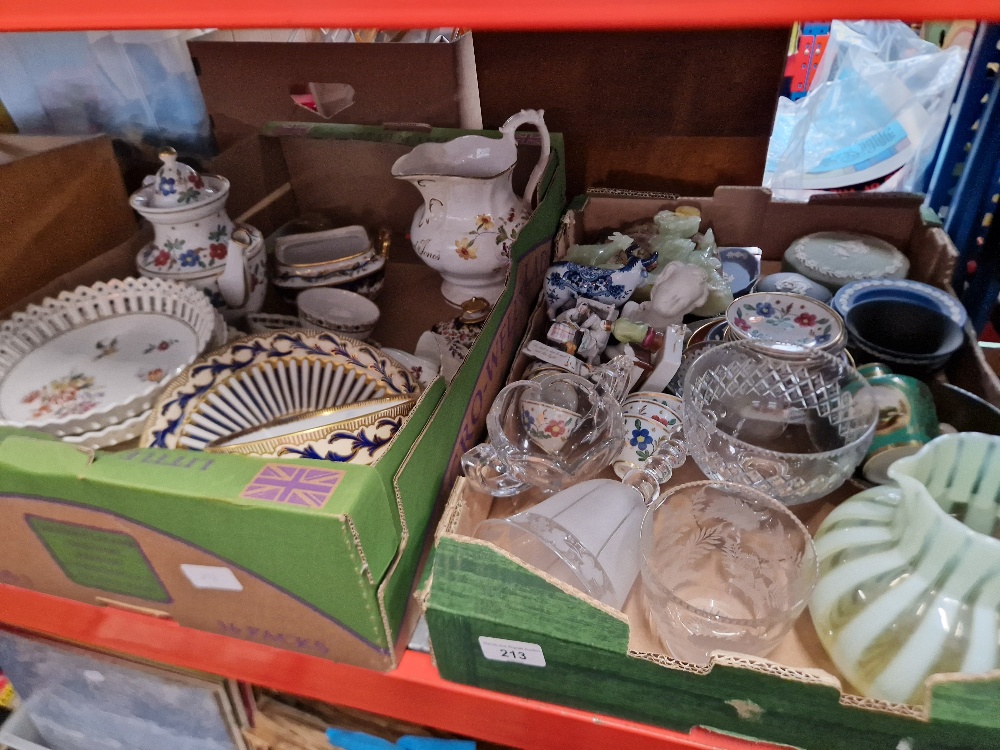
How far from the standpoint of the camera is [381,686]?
535 mm

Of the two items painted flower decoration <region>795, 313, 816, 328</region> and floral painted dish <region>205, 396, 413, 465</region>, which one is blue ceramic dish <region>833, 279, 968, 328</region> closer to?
painted flower decoration <region>795, 313, 816, 328</region>

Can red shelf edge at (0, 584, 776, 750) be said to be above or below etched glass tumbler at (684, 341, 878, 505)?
below

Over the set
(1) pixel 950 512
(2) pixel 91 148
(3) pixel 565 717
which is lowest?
(3) pixel 565 717

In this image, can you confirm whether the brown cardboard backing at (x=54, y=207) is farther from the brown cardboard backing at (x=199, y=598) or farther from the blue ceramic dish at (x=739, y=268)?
the blue ceramic dish at (x=739, y=268)

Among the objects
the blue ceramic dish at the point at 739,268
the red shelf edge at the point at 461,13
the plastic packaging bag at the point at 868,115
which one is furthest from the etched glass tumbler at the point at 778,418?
the plastic packaging bag at the point at 868,115

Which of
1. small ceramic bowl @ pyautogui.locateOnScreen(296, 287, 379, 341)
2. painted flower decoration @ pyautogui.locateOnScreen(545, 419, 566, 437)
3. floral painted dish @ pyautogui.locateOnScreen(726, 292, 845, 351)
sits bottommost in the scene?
painted flower decoration @ pyautogui.locateOnScreen(545, 419, 566, 437)

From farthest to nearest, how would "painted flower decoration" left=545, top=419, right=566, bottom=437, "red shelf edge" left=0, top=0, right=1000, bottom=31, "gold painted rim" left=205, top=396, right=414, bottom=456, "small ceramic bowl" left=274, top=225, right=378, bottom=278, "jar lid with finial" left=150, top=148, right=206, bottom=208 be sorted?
1. "small ceramic bowl" left=274, top=225, right=378, bottom=278
2. "jar lid with finial" left=150, top=148, right=206, bottom=208
3. "painted flower decoration" left=545, top=419, right=566, bottom=437
4. "gold painted rim" left=205, top=396, right=414, bottom=456
5. "red shelf edge" left=0, top=0, right=1000, bottom=31

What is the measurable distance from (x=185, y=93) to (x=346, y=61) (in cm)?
26

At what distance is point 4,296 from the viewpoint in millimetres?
770

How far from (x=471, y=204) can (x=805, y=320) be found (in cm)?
40

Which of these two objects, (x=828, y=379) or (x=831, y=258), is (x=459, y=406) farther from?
(x=831, y=258)

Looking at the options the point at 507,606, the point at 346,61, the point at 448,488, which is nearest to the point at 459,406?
the point at 448,488

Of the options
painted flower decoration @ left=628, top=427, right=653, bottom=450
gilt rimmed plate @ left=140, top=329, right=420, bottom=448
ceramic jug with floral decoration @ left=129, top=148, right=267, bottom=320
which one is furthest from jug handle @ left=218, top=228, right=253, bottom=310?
painted flower decoration @ left=628, top=427, right=653, bottom=450

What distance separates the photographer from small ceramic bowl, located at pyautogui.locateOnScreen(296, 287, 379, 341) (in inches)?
31.8
